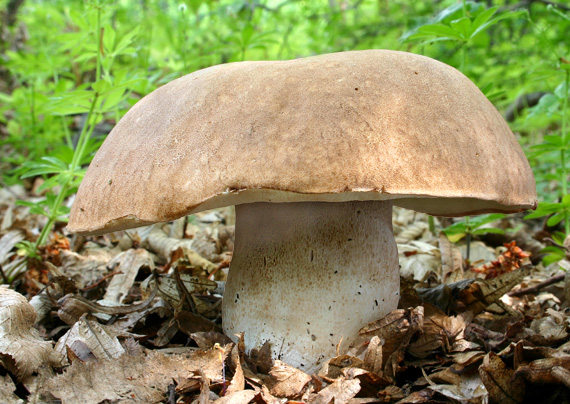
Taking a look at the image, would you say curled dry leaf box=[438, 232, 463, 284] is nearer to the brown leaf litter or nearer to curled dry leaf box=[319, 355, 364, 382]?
the brown leaf litter

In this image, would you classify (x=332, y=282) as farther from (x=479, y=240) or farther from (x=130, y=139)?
(x=479, y=240)

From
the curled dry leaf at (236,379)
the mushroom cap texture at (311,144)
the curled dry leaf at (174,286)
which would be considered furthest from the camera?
the curled dry leaf at (174,286)

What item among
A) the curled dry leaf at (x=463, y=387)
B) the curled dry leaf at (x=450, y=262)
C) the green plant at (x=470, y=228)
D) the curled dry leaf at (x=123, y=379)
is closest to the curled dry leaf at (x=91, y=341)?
the curled dry leaf at (x=123, y=379)

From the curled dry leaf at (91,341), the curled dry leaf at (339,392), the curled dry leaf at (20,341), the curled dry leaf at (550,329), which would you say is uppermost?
the curled dry leaf at (20,341)

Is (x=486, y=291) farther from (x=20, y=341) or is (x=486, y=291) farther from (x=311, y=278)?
(x=20, y=341)

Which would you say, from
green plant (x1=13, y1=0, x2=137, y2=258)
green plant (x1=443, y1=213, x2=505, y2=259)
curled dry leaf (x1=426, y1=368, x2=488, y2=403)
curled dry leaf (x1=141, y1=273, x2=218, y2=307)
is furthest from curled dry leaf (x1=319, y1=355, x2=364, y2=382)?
green plant (x1=13, y1=0, x2=137, y2=258)

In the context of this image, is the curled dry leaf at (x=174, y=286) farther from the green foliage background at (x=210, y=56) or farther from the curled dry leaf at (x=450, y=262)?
the curled dry leaf at (x=450, y=262)

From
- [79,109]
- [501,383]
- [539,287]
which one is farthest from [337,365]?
[79,109]
